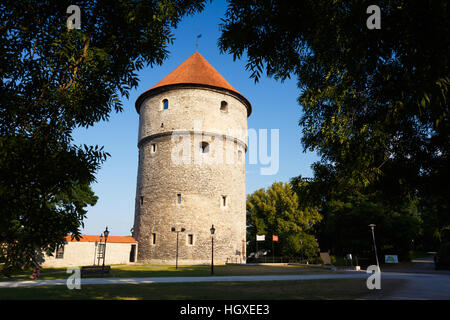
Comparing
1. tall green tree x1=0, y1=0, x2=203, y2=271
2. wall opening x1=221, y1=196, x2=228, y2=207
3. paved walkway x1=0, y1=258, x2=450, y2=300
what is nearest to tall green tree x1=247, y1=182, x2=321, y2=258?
wall opening x1=221, y1=196, x2=228, y2=207

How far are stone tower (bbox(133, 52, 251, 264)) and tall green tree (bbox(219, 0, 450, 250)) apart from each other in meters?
20.6

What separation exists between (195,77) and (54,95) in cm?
2690

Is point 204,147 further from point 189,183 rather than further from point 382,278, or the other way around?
point 382,278

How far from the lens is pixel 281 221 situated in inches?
1544

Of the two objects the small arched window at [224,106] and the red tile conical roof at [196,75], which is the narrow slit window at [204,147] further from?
the red tile conical roof at [196,75]

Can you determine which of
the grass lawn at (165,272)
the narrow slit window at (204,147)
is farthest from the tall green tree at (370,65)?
the narrow slit window at (204,147)

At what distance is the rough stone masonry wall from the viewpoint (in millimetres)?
26922

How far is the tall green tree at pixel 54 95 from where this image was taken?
3905 millimetres

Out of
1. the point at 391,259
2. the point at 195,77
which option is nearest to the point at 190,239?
the point at 195,77

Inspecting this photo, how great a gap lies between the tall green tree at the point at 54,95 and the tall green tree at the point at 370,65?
1594 mm

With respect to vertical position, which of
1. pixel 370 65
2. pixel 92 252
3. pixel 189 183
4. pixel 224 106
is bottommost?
pixel 92 252

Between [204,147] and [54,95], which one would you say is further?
[204,147]
